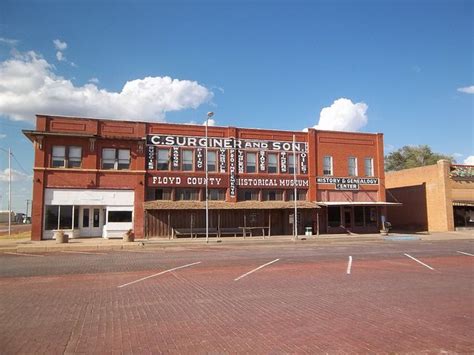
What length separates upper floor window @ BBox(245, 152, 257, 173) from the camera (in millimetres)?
35594

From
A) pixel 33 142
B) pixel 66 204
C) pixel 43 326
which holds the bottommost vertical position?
pixel 43 326

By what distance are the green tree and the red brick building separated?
39597mm

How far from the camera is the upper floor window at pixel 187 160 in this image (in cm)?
3400

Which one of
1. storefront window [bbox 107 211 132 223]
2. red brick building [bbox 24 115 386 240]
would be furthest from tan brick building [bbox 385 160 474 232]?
storefront window [bbox 107 211 132 223]

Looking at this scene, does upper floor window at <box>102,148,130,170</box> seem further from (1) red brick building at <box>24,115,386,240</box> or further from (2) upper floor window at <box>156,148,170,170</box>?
(2) upper floor window at <box>156,148,170,170</box>

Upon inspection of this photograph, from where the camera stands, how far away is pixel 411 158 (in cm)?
7538

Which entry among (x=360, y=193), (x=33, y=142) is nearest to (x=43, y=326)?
(x=33, y=142)

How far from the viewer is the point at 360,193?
1518 inches

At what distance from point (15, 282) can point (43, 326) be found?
18.0 ft

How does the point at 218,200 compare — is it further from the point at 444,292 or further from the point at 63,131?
the point at 444,292

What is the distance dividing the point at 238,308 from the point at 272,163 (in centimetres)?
2826

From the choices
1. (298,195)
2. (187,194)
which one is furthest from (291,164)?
(187,194)

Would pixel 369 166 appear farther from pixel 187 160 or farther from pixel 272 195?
pixel 187 160

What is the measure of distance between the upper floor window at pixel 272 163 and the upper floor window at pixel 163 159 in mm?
8622
